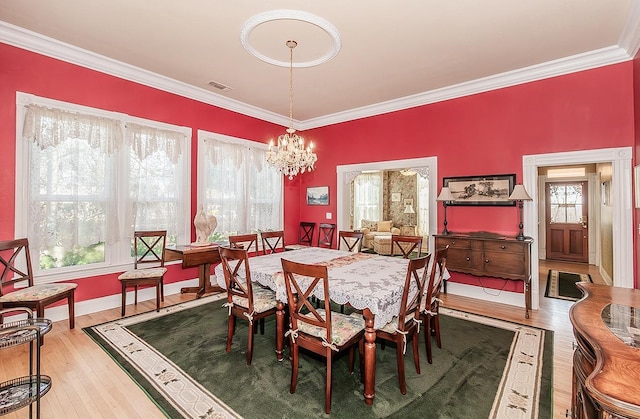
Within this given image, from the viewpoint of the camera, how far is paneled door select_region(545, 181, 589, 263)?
6949 mm

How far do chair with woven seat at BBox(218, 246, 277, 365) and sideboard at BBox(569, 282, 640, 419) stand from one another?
207cm

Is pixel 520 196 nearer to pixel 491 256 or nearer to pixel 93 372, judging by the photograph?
pixel 491 256

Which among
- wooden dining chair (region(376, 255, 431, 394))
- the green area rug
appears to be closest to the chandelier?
wooden dining chair (region(376, 255, 431, 394))

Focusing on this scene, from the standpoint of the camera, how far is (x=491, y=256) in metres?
3.86

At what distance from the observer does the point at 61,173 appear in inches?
135

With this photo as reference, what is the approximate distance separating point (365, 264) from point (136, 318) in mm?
2800

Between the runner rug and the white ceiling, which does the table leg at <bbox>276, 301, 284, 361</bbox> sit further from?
the runner rug

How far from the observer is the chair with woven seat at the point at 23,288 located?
110 inches

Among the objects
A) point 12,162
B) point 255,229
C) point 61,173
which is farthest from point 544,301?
point 12,162

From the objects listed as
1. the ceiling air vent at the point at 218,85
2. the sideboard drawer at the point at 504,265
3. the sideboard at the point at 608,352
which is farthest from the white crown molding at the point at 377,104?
the sideboard at the point at 608,352

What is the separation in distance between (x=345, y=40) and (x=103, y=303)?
4.36m

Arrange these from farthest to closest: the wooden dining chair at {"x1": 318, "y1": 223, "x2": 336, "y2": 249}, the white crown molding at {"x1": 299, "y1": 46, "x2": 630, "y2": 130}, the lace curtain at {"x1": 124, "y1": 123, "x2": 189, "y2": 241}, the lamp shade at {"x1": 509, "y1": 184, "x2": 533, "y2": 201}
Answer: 1. the wooden dining chair at {"x1": 318, "y1": 223, "x2": 336, "y2": 249}
2. the lace curtain at {"x1": 124, "y1": 123, "x2": 189, "y2": 241}
3. the lamp shade at {"x1": 509, "y1": 184, "x2": 533, "y2": 201}
4. the white crown molding at {"x1": 299, "y1": 46, "x2": 630, "y2": 130}

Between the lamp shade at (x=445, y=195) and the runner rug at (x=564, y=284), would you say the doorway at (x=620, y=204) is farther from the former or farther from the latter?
the lamp shade at (x=445, y=195)

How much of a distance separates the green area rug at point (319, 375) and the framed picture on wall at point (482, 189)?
171 centimetres
